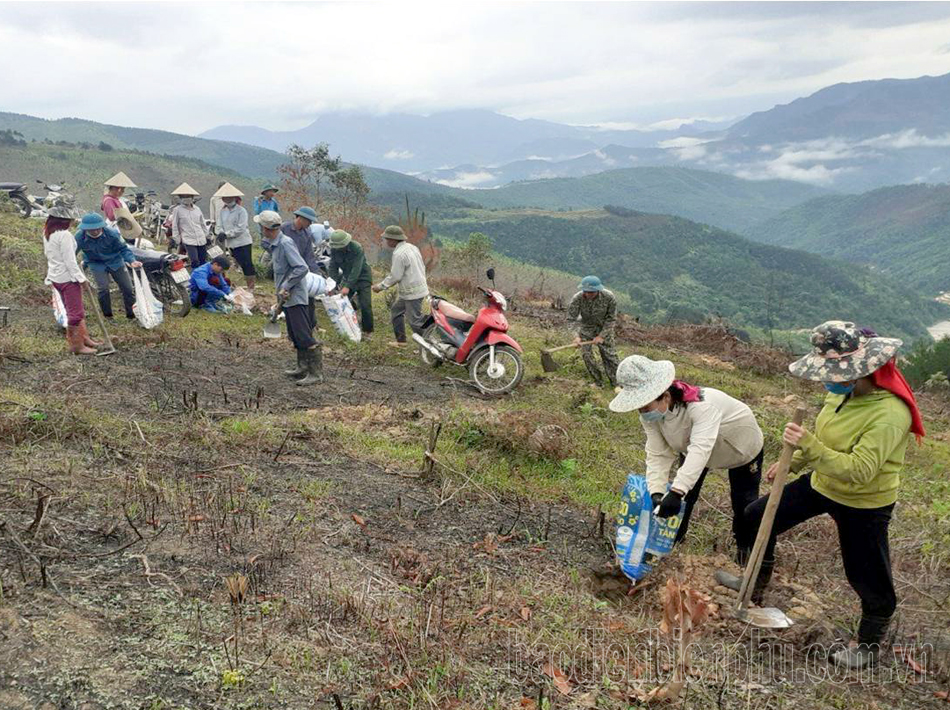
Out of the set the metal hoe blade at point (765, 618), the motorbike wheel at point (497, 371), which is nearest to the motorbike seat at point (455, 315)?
the motorbike wheel at point (497, 371)

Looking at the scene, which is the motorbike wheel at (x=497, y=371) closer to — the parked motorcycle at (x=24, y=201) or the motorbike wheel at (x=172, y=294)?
the motorbike wheel at (x=172, y=294)

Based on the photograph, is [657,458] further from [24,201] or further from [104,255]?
[24,201]

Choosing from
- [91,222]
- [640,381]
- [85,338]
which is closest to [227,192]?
[91,222]

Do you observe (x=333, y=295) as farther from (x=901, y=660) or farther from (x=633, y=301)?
(x=633, y=301)

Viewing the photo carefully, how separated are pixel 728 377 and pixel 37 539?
11.7 meters

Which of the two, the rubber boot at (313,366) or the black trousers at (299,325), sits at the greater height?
the black trousers at (299,325)

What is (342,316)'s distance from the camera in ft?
31.2

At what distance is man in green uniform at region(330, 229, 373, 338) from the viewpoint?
9.52m

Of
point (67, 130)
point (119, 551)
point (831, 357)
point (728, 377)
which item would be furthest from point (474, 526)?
point (67, 130)

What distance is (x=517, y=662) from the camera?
288 cm

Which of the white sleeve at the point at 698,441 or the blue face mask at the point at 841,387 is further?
the white sleeve at the point at 698,441

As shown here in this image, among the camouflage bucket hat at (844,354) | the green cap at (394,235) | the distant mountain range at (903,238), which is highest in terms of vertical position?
the green cap at (394,235)

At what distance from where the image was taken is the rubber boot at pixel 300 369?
291 inches

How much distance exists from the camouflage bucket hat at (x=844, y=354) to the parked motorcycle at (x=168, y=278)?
841cm
